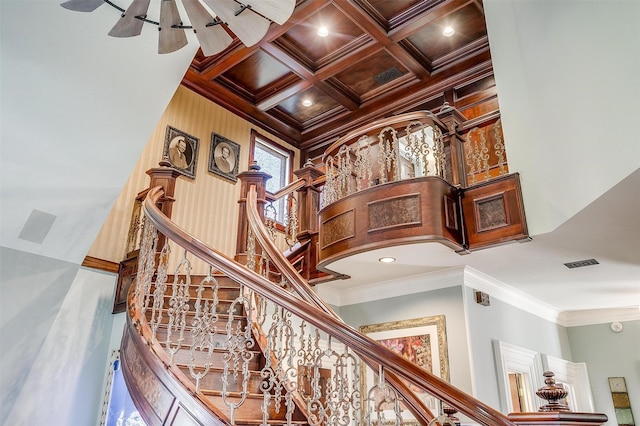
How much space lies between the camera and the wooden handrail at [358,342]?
6.64 feet

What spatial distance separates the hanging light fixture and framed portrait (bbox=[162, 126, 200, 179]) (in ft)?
12.8

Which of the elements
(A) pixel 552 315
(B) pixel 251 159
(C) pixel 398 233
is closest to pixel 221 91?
(B) pixel 251 159

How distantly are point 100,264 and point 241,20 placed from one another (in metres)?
3.23

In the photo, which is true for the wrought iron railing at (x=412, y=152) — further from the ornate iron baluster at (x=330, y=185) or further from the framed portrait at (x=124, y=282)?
the framed portrait at (x=124, y=282)

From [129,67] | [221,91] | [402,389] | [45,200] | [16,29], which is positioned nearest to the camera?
[402,389]

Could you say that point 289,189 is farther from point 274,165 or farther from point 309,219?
point 274,165

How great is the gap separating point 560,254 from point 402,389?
2677 millimetres

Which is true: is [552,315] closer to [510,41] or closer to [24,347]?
[510,41]

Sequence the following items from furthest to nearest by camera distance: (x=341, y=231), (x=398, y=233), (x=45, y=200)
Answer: (x=341, y=231) < (x=398, y=233) < (x=45, y=200)

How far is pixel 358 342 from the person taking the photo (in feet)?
7.66

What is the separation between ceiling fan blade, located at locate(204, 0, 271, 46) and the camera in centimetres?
254

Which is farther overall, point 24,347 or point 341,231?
point 341,231

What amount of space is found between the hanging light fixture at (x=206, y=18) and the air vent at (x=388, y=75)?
452 centimetres

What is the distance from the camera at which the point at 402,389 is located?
8.39 feet
